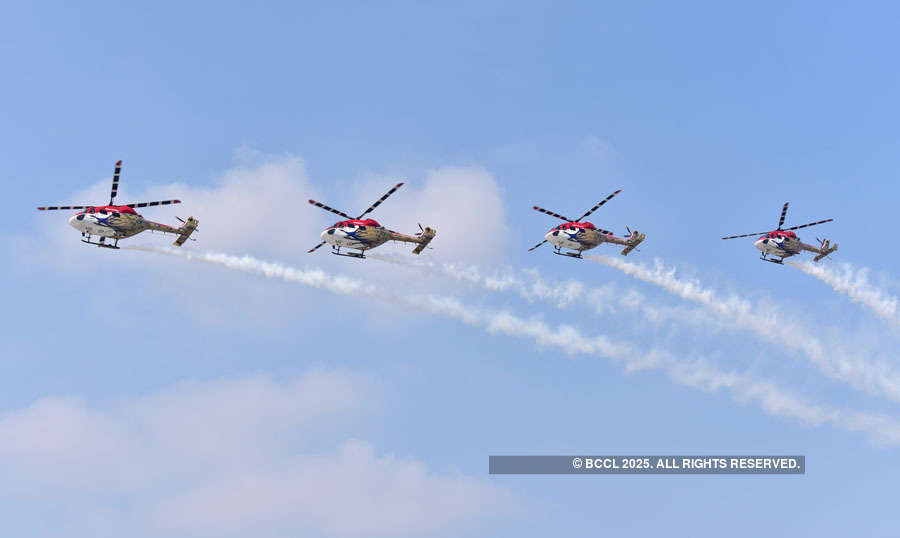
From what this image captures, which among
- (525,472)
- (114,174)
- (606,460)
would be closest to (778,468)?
(606,460)

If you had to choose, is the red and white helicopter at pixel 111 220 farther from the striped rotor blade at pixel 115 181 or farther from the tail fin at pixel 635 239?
the tail fin at pixel 635 239

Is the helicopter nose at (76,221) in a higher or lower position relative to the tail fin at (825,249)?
lower

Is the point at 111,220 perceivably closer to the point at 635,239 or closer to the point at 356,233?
the point at 356,233

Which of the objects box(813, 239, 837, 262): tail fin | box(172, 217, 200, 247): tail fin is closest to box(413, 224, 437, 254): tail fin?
box(172, 217, 200, 247): tail fin

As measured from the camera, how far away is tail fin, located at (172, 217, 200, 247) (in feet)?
317

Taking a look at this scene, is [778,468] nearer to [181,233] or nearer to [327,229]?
[327,229]

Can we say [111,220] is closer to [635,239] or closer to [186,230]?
[186,230]

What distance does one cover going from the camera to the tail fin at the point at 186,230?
96750 millimetres

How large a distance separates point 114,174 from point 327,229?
17614 mm

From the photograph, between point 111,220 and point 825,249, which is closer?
point 111,220

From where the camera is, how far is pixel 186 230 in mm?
96875

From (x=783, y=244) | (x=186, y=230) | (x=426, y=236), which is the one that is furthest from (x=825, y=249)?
(x=186, y=230)

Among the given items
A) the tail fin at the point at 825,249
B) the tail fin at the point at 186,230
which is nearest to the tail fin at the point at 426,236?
the tail fin at the point at 186,230

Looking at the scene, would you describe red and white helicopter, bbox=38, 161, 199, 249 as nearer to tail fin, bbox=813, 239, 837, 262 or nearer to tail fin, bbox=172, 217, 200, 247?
tail fin, bbox=172, 217, 200, 247
